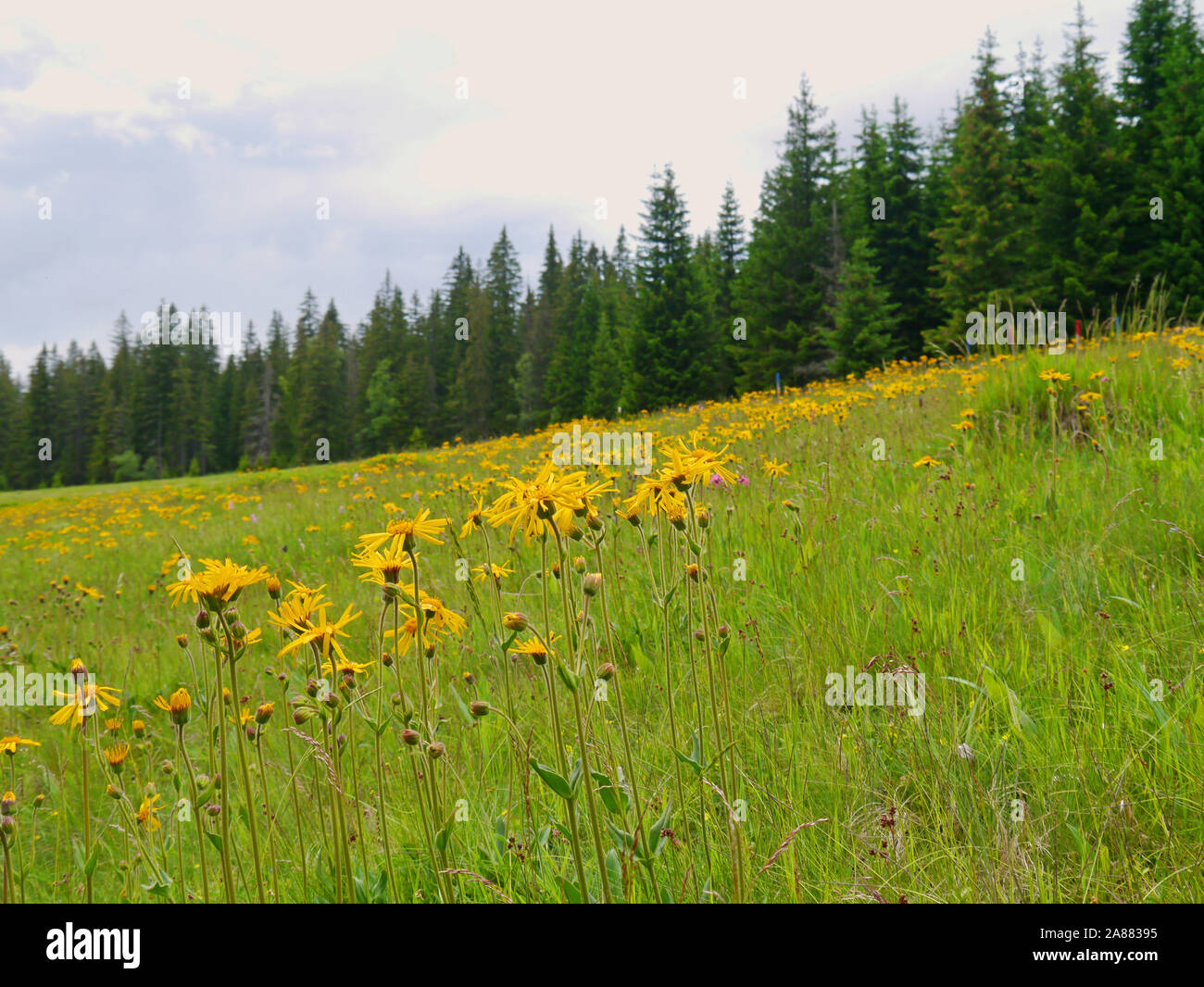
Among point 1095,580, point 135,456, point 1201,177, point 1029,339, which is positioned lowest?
point 1095,580

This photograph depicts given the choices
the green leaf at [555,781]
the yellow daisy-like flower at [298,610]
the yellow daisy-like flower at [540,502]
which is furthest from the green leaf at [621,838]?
the yellow daisy-like flower at [298,610]

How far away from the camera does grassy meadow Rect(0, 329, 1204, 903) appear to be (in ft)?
3.82

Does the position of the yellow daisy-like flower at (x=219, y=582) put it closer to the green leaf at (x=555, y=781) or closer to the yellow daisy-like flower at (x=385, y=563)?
the yellow daisy-like flower at (x=385, y=563)

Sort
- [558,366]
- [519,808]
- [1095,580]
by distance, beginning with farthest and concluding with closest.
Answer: [558,366]
[1095,580]
[519,808]

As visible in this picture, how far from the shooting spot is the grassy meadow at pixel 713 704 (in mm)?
1165

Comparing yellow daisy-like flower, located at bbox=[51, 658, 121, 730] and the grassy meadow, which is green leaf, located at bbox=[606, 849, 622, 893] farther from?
yellow daisy-like flower, located at bbox=[51, 658, 121, 730]

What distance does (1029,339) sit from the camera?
4.54 metres

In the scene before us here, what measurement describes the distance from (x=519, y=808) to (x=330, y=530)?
5.01 m

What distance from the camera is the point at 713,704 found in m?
1.11

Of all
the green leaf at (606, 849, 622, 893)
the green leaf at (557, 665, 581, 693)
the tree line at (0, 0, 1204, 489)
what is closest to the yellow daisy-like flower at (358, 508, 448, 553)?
the green leaf at (557, 665, 581, 693)
